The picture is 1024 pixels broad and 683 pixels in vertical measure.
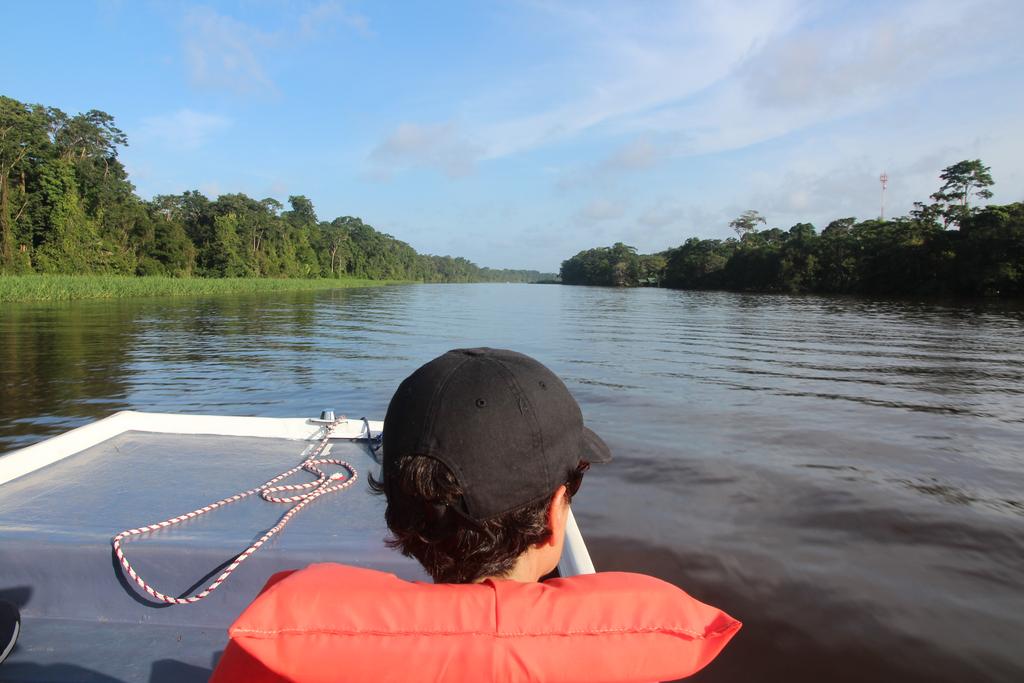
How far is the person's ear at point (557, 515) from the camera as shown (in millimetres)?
1048

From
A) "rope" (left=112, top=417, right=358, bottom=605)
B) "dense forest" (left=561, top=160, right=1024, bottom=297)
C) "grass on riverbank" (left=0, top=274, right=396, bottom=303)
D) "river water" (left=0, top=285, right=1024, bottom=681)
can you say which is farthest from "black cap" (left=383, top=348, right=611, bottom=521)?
"dense forest" (left=561, top=160, right=1024, bottom=297)

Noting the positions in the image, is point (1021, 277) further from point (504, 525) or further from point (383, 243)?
point (383, 243)

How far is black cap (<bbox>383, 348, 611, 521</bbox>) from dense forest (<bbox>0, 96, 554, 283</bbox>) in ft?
163

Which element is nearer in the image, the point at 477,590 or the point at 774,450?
the point at 477,590

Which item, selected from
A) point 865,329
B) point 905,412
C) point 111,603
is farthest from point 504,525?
A: point 865,329

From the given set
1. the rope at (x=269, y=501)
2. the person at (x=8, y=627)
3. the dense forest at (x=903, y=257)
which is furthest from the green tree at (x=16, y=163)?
the dense forest at (x=903, y=257)

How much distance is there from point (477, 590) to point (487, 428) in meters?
0.25

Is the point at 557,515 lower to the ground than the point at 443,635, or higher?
higher

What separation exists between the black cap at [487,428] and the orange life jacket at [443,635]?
0.48 feet

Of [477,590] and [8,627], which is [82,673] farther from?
[477,590]

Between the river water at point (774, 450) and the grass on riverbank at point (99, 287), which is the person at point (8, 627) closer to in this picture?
the river water at point (774, 450)

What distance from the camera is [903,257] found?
48625 millimetres

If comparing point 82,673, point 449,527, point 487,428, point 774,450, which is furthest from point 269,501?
point 774,450

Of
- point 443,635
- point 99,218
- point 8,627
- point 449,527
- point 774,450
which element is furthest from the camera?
point 99,218
